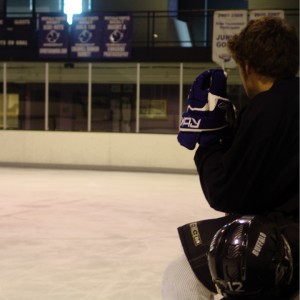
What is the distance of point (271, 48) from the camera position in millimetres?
1062

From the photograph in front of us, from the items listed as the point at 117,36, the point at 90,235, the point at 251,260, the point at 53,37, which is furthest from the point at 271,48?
the point at 53,37

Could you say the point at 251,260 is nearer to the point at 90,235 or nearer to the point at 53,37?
the point at 90,235

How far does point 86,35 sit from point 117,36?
25.8 inches

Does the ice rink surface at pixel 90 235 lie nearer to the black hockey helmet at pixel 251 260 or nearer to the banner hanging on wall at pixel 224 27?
the black hockey helmet at pixel 251 260

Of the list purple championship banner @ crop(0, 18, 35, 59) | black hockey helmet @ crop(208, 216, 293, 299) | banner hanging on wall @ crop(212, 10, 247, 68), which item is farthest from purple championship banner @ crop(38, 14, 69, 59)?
black hockey helmet @ crop(208, 216, 293, 299)

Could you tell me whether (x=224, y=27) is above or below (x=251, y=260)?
Result: above

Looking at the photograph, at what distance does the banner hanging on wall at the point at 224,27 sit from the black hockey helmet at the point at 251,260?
8.64m

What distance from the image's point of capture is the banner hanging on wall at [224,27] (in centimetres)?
950

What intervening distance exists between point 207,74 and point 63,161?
31.0 ft

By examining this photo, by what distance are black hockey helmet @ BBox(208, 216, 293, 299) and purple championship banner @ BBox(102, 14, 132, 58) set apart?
9.77 meters

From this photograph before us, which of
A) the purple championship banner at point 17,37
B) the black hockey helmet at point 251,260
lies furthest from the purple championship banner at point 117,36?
the black hockey helmet at point 251,260

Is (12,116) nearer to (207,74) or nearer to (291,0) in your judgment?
(291,0)

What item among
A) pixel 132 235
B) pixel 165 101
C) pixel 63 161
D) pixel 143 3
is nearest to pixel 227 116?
pixel 132 235

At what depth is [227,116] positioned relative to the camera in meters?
1.13
